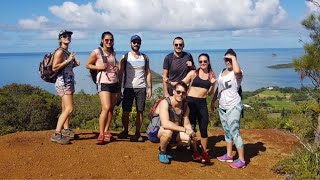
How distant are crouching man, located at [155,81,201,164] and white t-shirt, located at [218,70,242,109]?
0.60 metres

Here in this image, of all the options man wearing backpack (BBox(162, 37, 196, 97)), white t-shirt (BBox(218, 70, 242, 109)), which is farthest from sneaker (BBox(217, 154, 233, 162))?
man wearing backpack (BBox(162, 37, 196, 97))

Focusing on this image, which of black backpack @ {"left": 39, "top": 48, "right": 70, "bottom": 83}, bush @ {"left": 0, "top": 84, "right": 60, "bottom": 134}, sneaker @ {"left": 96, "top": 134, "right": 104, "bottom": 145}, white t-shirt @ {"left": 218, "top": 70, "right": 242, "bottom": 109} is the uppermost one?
black backpack @ {"left": 39, "top": 48, "right": 70, "bottom": 83}

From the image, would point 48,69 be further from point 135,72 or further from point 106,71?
point 135,72

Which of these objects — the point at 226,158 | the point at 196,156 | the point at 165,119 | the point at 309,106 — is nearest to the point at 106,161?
the point at 165,119

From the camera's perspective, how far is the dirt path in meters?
4.94

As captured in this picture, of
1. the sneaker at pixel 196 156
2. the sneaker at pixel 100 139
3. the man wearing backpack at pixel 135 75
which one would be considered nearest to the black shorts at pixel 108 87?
the man wearing backpack at pixel 135 75

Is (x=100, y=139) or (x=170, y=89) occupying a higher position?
(x=170, y=89)

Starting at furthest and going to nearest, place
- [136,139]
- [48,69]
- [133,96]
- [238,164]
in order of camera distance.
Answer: [136,139] < [133,96] < [48,69] < [238,164]

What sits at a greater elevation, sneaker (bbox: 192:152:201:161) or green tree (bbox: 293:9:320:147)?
green tree (bbox: 293:9:320:147)

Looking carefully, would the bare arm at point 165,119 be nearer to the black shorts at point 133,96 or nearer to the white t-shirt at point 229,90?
the white t-shirt at point 229,90

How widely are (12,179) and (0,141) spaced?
1.96m

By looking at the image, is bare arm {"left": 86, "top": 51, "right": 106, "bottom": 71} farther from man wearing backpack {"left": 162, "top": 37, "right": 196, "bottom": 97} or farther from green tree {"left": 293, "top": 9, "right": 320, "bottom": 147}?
green tree {"left": 293, "top": 9, "right": 320, "bottom": 147}

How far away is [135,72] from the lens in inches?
234

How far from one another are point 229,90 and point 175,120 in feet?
3.05
